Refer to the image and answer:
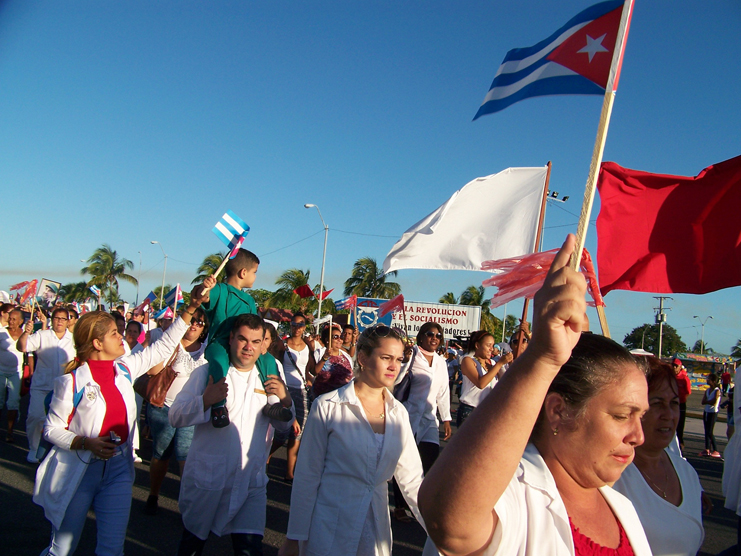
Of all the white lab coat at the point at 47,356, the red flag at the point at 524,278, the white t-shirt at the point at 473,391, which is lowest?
the white lab coat at the point at 47,356

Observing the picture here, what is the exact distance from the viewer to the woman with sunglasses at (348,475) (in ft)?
9.98

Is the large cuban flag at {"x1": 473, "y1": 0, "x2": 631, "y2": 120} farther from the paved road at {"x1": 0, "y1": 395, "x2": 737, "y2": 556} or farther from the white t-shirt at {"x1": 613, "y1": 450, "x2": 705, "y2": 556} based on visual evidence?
the paved road at {"x1": 0, "y1": 395, "x2": 737, "y2": 556}

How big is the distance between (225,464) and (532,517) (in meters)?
2.64

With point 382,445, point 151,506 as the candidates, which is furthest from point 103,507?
point 151,506

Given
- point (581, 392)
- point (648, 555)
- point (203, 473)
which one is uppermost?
point (581, 392)

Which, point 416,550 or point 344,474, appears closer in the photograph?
point 344,474

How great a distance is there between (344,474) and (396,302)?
740cm

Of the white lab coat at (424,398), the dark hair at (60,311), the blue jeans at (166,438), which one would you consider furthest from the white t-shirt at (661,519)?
the dark hair at (60,311)

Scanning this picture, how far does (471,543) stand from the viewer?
1240 millimetres

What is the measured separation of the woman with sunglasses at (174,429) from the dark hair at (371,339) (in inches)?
94.6

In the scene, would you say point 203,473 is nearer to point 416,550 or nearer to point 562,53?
point 416,550

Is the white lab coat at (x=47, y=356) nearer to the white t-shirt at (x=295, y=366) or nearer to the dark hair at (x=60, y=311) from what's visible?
the dark hair at (x=60, y=311)

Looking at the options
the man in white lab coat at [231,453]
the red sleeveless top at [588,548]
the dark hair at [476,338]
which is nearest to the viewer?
the red sleeveless top at [588,548]

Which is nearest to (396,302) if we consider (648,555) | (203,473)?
(203,473)
